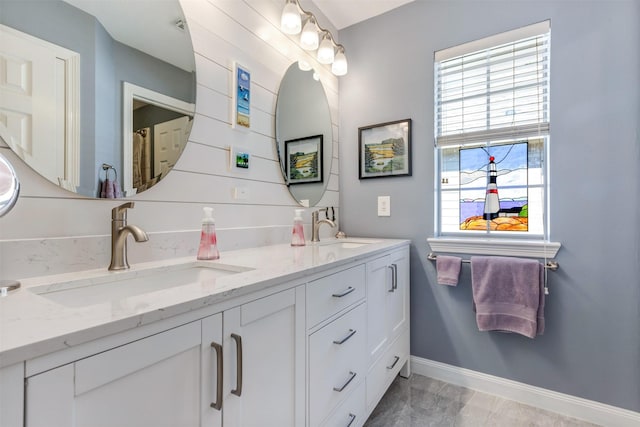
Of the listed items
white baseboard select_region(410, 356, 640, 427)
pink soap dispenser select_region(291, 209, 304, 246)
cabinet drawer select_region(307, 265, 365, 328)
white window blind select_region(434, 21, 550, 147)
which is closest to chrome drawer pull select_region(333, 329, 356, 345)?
cabinet drawer select_region(307, 265, 365, 328)

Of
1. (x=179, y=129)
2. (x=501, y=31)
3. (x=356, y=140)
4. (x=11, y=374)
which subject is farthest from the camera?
(x=356, y=140)

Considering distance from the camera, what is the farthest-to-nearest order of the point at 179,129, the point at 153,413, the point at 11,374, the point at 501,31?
the point at 501,31 < the point at 179,129 < the point at 153,413 < the point at 11,374

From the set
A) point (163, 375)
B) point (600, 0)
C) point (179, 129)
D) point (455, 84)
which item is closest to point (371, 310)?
point (163, 375)

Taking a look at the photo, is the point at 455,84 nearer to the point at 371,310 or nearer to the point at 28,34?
the point at 371,310

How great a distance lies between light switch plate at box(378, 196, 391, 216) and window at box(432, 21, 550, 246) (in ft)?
1.06

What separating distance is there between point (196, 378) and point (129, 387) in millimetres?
144

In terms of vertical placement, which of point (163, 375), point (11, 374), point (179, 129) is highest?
point (179, 129)

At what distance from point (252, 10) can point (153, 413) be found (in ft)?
5.90

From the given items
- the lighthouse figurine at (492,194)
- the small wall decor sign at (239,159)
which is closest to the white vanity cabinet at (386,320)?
the lighthouse figurine at (492,194)

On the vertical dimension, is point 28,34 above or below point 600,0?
below

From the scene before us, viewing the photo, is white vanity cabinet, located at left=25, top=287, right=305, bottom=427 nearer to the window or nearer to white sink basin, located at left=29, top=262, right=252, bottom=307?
white sink basin, located at left=29, top=262, right=252, bottom=307

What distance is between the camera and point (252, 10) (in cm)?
163

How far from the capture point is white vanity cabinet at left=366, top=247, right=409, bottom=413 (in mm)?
1488

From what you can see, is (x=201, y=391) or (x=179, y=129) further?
(x=179, y=129)
